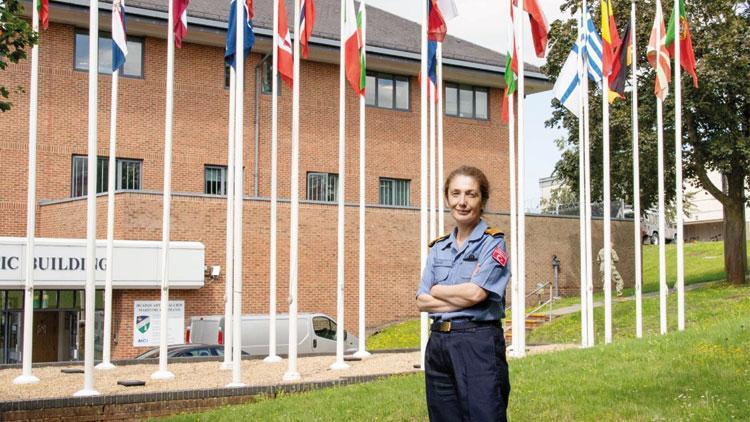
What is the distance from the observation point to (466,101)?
39.8 m

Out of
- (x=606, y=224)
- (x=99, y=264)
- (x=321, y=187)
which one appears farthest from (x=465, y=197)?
(x=321, y=187)

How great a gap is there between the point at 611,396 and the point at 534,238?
26.4 m

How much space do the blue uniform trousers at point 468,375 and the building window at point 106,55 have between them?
28.0m

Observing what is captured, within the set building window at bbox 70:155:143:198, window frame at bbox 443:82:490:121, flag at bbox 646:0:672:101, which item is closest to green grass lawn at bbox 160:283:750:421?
flag at bbox 646:0:672:101

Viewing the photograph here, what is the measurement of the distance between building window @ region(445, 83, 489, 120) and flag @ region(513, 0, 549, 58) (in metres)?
20.3

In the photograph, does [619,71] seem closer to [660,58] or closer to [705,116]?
[660,58]

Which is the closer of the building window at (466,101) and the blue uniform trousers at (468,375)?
the blue uniform trousers at (468,375)

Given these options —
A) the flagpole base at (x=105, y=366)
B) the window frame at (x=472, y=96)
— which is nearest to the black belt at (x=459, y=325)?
the flagpole base at (x=105, y=366)

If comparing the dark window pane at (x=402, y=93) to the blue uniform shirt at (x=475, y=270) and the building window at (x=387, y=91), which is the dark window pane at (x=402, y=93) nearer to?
the building window at (x=387, y=91)

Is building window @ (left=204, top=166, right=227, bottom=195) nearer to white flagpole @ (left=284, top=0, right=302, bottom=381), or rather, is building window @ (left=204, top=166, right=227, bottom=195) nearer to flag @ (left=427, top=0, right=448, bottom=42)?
white flagpole @ (left=284, top=0, right=302, bottom=381)

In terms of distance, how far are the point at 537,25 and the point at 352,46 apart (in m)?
3.59

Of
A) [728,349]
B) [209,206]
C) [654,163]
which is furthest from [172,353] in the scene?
[654,163]

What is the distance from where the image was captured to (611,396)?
35.8 feet

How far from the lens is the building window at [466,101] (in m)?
39.2
